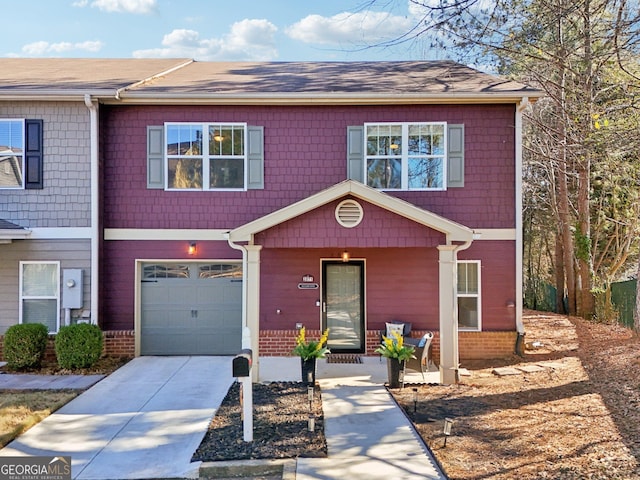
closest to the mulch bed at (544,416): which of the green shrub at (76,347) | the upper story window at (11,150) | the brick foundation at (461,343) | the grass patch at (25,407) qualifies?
the brick foundation at (461,343)

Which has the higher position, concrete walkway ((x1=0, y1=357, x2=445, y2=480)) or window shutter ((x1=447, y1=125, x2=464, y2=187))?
window shutter ((x1=447, y1=125, x2=464, y2=187))

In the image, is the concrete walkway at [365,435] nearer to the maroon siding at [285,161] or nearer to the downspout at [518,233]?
the downspout at [518,233]

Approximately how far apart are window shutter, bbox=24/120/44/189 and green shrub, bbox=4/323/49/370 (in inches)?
117

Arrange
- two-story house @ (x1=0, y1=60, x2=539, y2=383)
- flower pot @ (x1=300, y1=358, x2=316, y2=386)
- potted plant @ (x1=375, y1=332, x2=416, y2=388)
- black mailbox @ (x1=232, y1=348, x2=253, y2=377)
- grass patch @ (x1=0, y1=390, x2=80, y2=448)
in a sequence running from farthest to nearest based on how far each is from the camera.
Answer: two-story house @ (x1=0, y1=60, x2=539, y2=383)
flower pot @ (x1=300, y1=358, x2=316, y2=386)
potted plant @ (x1=375, y1=332, x2=416, y2=388)
grass patch @ (x1=0, y1=390, x2=80, y2=448)
black mailbox @ (x1=232, y1=348, x2=253, y2=377)

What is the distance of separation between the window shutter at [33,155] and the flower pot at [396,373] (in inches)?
317

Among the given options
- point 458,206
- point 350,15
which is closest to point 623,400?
point 458,206

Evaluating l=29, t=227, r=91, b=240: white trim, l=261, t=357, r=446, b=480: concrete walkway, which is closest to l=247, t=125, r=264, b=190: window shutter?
l=29, t=227, r=91, b=240: white trim

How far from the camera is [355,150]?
401 inches

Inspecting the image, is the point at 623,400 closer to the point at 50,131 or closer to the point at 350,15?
the point at 350,15

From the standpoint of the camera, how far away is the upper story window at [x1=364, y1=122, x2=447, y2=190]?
10.2 m

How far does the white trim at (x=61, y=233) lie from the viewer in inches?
389

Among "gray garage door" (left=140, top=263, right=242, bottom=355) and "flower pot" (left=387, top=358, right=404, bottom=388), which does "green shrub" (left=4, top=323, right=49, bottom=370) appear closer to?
"gray garage door" (left=140, top=263, right=242, bottom=355)

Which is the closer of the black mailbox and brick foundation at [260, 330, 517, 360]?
the black mailbox

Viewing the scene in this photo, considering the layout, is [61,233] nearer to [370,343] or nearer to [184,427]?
[184,427]
